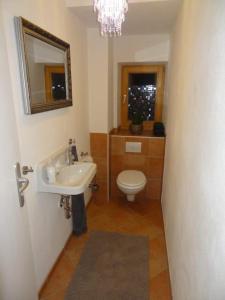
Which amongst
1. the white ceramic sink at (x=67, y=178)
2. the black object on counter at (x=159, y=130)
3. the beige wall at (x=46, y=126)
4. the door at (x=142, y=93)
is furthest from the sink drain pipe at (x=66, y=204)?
the door at (x=142, y=93)

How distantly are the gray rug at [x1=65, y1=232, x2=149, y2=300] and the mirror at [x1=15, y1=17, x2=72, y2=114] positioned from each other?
1461 millimetres

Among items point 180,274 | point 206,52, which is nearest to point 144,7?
point 206,52

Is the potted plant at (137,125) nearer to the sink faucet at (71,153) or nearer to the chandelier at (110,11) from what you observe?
the sink faucet at (71,153)

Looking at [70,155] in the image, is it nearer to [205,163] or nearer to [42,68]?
[42,68]

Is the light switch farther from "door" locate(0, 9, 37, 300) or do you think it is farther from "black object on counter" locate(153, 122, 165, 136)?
"door" locate(0, 9, 37, 300)

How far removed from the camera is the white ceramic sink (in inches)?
62.1

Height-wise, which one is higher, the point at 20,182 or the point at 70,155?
the point at 20,182

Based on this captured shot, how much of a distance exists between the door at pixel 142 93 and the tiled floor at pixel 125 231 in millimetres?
1343

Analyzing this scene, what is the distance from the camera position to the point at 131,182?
268cm

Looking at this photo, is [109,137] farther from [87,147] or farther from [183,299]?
[183,299]

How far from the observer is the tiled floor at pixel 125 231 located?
1.75 meters

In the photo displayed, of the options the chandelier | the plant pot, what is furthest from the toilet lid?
the chandelier

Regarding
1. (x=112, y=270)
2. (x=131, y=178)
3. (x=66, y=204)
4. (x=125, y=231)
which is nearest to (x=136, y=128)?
(x=131, y=178)

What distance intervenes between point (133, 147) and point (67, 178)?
1279 millimetres
